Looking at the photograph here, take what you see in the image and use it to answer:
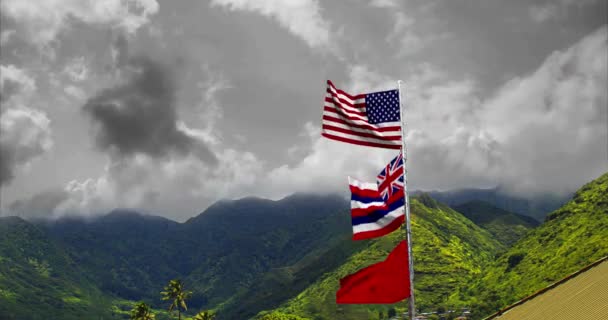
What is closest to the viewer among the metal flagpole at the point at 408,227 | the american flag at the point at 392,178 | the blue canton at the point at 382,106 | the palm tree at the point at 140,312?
the metal flagpole at the point at 408,227

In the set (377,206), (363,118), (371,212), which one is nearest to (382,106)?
(363,118)

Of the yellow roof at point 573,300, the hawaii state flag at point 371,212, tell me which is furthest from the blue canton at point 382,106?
the yellow roof at point 573,300

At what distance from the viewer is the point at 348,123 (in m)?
23.9

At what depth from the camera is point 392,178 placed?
76.5 feet

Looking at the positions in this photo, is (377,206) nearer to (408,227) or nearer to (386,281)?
(408,227)

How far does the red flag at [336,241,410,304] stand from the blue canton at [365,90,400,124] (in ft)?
17.9

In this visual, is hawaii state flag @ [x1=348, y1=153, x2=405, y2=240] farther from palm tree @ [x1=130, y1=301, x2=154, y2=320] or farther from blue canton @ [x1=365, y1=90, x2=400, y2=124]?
palm tree @ [x1=130, y1=301, x2=154, y2=320]

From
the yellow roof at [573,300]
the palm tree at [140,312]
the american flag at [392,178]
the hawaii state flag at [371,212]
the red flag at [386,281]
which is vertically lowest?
the palm tree at [140,312]

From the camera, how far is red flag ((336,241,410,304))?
23281 mm

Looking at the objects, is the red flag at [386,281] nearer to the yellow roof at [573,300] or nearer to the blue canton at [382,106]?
the blue canton at [382,106]

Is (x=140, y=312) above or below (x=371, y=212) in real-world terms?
below

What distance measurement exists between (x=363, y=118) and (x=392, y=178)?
291 centimetres

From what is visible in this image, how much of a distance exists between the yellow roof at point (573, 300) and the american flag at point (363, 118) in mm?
23833

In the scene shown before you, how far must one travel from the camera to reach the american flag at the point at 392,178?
75.6ft
